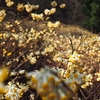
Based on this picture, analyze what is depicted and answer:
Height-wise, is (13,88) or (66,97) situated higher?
(13,88)

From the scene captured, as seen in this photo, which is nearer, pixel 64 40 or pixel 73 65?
pixel 73 65

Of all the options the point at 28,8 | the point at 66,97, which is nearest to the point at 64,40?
the point at 28,8

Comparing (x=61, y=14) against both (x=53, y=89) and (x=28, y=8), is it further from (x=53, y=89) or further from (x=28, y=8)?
(x=53, y=89)

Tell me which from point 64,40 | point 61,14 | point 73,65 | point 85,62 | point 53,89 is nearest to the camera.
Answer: point 53,89

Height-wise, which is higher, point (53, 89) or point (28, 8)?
point (28, 8)

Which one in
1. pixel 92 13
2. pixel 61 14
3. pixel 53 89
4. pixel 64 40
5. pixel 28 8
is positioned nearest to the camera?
pixel 53 89

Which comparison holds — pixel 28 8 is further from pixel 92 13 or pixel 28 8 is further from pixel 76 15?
pixel 76 15

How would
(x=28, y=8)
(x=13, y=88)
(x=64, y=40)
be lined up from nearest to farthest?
(x=13, y=88)
(x=28, y=8)
(x=64, y=40)

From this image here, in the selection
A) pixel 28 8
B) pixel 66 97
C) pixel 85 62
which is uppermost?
pixel 85 62

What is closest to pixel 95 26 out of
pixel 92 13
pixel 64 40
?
pixel 92 13
